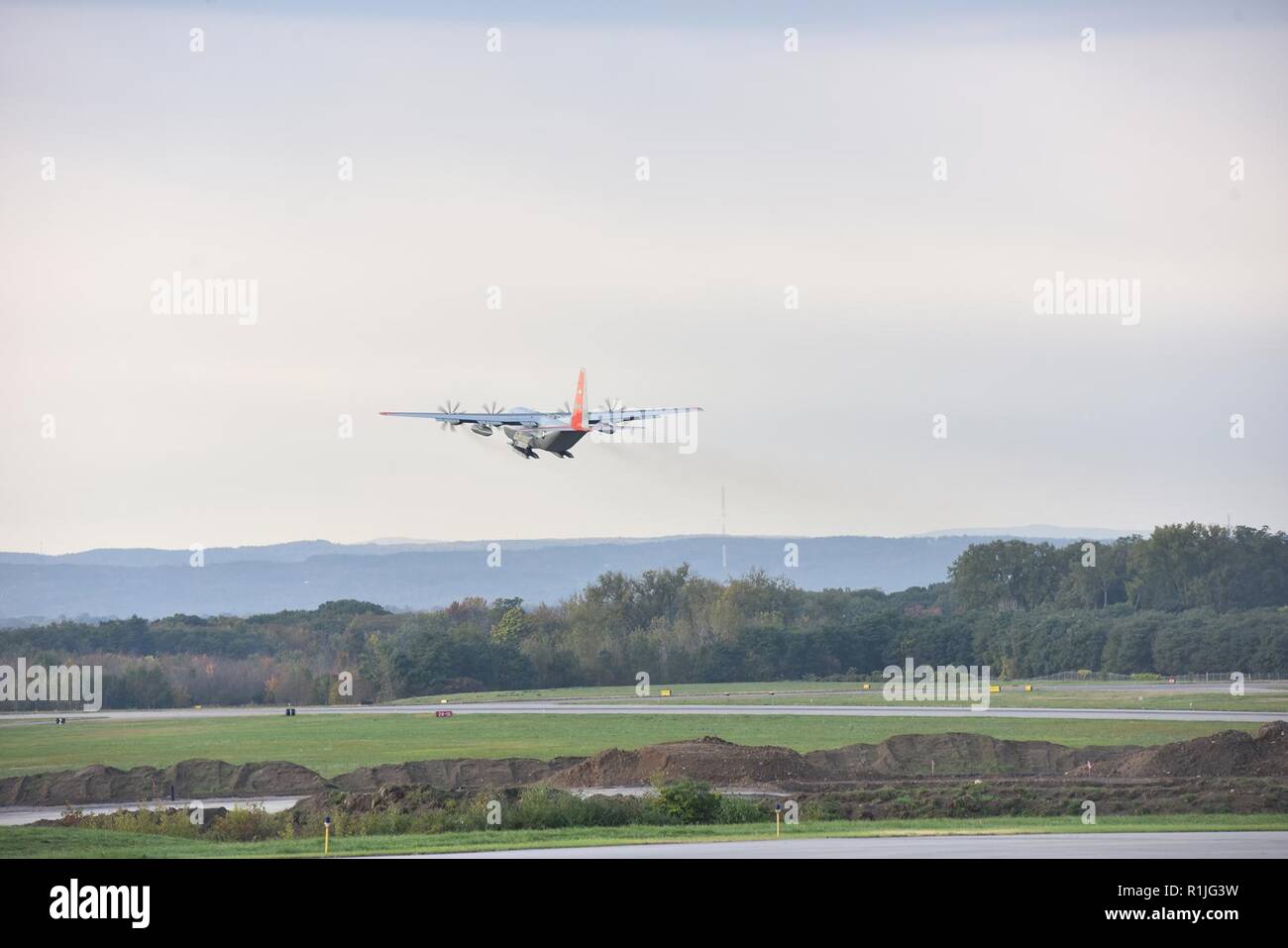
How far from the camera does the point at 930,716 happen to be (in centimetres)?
9469

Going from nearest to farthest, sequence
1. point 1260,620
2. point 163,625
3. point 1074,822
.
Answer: point 1074,822 → point 1260,620 → point 163,625

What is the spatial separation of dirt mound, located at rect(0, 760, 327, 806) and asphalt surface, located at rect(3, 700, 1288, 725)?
3447cm

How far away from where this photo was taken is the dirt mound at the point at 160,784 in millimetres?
68188

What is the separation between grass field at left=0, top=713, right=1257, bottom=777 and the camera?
83.1 metres

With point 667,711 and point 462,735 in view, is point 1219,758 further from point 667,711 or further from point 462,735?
point 667,711

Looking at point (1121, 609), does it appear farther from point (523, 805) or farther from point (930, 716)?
point (523, 805)

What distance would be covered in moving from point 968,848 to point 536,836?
1407cm

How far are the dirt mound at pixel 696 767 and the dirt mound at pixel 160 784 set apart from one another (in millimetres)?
11624
